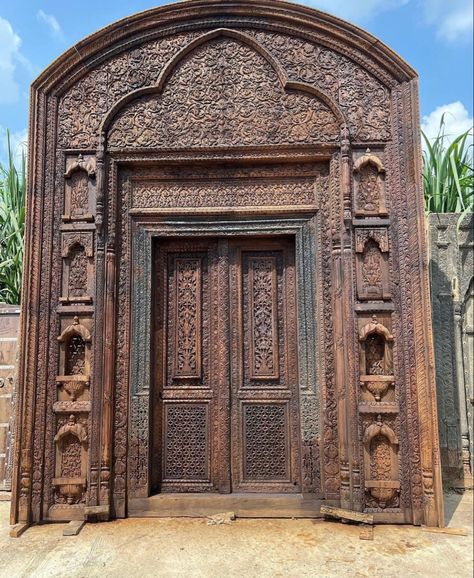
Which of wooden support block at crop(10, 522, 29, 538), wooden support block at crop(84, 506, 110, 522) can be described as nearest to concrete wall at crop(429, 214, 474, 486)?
wooden support block at crop(84, 506, 110, 522)

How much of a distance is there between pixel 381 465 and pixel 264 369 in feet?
4.04

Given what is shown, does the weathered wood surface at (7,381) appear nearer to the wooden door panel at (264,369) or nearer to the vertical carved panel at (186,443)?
the vertical carved panel at (186,443)

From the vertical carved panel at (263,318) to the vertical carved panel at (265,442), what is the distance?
0.32m

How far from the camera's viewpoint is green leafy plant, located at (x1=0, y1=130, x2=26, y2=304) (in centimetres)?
521

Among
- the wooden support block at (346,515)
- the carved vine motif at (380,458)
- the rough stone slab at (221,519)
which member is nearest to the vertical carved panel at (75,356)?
the rough stone slab at (221,519)

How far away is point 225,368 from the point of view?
3965 mm

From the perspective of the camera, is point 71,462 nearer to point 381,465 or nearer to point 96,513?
point 96,513

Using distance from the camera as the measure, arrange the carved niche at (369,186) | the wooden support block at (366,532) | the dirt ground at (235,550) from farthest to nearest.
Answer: the carved niche at (369,186)
the wooden support block at (366,532)
the dirt ground at (235,550)

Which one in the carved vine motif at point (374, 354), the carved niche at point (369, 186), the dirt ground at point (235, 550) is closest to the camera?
the dirt ground at point (235, 550)

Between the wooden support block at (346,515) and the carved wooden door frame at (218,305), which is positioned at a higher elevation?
the carved wooden door frame at (218,305)

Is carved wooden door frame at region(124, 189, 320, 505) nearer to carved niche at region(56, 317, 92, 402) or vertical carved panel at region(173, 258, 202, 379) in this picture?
vertical carved panel at region(173, 258, 202, 379)

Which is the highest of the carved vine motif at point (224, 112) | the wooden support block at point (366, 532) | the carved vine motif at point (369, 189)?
the carved vine motif at point (224, 112)

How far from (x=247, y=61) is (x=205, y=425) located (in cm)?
331

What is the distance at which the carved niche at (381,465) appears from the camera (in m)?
3.61
